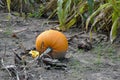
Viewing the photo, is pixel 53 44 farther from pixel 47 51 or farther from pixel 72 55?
pixel 72 55

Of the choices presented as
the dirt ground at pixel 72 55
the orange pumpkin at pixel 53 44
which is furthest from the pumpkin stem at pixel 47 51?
the dirt ground at pixel 72 55

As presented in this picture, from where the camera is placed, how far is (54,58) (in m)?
2.67

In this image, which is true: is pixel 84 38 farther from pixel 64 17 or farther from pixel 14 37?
pixel 14 37

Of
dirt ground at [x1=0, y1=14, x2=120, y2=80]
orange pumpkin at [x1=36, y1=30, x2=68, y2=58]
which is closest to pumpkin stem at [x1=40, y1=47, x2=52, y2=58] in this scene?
orange pumpkin at [x1=36, y1=30, x2=68, y2=58]

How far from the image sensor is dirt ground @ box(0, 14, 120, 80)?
2.36m

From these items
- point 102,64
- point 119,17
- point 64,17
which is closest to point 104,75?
point 102,64

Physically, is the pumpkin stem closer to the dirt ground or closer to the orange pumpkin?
the orange pumpkin

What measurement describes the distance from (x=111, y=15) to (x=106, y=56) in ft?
2.16

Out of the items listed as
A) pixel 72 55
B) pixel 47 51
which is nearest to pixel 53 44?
pixel 47 51

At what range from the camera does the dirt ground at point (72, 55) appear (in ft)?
7.74

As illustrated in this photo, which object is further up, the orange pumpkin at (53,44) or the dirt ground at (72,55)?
the orange pumpkin at (53,44)

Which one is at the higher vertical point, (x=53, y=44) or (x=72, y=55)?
(x=53, y=44)

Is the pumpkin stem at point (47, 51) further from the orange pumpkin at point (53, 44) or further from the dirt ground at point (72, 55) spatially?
the dirt ground at point (72, 55)

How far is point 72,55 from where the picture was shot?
289 cm
